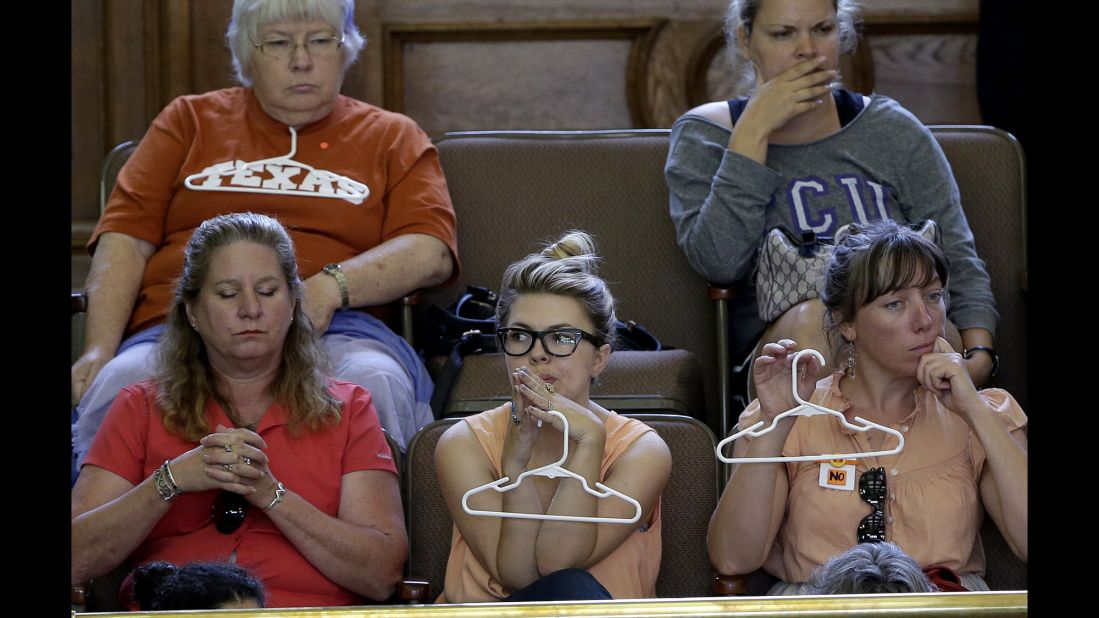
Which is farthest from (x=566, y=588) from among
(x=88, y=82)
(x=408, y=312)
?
(x=88, y=82)

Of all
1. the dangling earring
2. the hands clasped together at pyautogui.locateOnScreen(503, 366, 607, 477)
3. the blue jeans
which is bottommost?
the blue jeans

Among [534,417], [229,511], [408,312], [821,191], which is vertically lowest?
[229,511]

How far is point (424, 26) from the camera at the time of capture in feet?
10.5

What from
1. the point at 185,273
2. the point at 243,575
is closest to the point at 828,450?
the point at 243,575

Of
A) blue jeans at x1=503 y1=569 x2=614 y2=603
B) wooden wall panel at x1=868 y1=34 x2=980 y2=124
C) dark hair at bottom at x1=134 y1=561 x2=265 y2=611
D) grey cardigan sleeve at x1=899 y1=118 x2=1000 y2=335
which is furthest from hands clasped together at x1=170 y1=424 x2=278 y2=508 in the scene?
wooden wall panel at x1=868 y1=34 x2=980 y2=124

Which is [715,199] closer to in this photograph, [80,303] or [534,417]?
[534,417]

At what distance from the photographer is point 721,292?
8.29ft

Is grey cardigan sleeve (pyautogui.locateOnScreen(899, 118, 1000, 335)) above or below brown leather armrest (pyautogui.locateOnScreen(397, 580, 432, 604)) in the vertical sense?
above

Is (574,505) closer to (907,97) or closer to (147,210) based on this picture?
(147,210)

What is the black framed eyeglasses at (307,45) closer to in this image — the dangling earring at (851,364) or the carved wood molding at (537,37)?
the carved wood molding at (537,37)

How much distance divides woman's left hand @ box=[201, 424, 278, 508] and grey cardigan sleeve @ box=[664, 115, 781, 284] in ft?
3.14

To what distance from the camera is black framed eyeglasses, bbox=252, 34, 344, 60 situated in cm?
264

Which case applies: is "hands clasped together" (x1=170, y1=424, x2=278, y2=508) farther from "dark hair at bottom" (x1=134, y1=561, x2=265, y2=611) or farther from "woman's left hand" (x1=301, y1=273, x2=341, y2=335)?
"woman's left hand" (x1=301, y1=273, x2=341, y2=335)

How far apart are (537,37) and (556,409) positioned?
1595 millimetres
